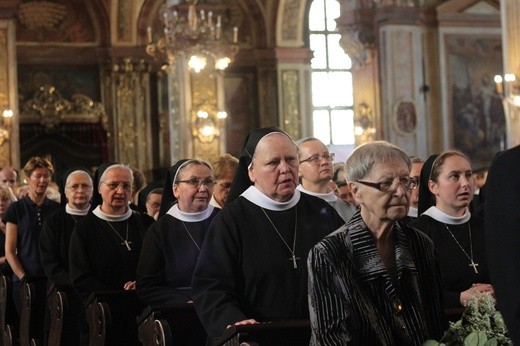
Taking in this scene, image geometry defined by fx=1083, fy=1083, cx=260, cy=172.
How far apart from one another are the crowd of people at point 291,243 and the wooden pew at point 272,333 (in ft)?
0.69

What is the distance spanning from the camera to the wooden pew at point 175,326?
6.08 meters

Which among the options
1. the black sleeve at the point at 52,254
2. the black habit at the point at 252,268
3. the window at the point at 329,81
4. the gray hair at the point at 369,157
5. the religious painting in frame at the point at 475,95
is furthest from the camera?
the window at the point at 329,81

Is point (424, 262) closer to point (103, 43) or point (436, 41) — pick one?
point (436, 41)

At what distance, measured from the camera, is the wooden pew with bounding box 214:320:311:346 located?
189 inches

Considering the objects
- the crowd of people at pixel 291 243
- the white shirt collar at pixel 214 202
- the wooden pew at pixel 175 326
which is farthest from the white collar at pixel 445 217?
the white shirt collar at pixel 214 202

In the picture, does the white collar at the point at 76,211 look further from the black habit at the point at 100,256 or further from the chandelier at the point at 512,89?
the chandelier at the point at 512,89

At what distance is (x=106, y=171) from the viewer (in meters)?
8.04

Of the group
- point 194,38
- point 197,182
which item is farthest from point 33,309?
point 194,38

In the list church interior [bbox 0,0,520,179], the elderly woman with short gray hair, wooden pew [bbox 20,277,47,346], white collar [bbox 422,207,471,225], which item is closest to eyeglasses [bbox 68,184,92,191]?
wooden pew [bbox 20,277,47,346]

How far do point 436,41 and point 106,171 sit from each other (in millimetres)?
13722

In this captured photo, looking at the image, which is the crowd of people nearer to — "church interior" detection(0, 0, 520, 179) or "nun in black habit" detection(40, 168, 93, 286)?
"nun in black habit" detection(40, 168, 93, 286)

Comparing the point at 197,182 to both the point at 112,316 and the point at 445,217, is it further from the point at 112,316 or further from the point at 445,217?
the point at 445,217

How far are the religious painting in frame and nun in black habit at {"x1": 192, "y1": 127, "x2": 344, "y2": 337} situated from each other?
15.8 metres

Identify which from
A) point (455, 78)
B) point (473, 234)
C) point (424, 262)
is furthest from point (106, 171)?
point (455, 78)
